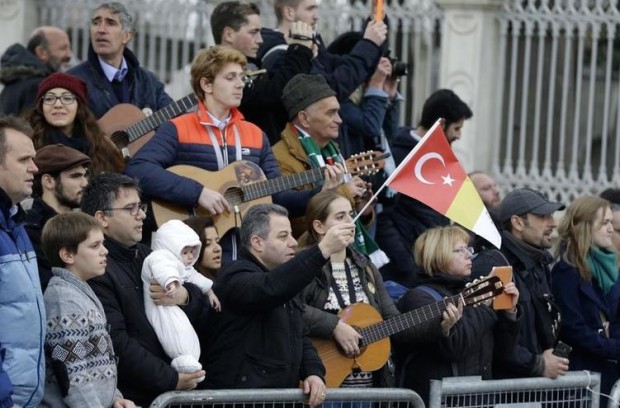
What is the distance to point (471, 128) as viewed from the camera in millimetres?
14898

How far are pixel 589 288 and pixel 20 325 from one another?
172 inches

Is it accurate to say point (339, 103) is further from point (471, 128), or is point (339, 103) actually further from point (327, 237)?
point (471, 128)

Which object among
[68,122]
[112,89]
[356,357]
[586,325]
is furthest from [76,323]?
[586,325]

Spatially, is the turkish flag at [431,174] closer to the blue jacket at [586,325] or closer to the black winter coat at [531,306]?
the black winter coat at [531,306]

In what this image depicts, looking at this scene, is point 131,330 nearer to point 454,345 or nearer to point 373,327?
point 373,327

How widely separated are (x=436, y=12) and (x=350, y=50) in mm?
3896

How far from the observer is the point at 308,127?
32.8 feet

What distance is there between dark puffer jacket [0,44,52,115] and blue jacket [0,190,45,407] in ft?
12.5

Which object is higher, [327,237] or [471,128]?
[327,237]

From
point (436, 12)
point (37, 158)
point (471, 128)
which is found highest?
point (37, 158)

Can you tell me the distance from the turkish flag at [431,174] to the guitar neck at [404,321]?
0.63 m

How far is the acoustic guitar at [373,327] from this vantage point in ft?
28.4

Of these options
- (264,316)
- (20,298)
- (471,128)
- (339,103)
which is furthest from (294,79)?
(471,128)

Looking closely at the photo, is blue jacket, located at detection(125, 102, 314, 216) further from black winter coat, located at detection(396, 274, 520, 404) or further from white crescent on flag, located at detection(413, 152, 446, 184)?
black winter coat, located at detection(396, 274, 520, 404)
